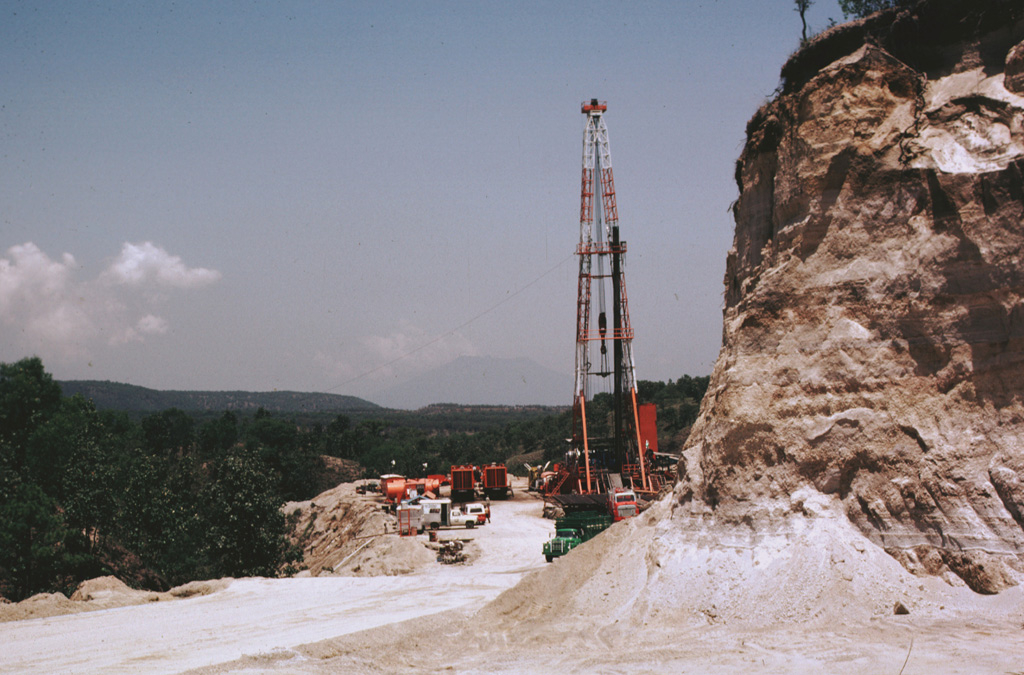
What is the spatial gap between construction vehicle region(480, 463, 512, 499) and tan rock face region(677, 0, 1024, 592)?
35314 mm

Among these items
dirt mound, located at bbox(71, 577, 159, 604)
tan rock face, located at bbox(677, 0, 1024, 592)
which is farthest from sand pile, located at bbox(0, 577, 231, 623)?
tan rock face, located at bbox(677, 0, 1024, 592)

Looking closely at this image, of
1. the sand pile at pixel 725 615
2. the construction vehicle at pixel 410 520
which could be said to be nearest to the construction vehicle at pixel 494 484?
the construction vehicle at pixel 410 520

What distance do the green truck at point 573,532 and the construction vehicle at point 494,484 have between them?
1979 cm

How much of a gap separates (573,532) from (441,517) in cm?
1324

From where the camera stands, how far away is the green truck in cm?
2509

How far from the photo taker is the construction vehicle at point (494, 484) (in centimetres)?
5006

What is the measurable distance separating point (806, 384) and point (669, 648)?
209 inches

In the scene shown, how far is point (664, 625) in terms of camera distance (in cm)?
1316

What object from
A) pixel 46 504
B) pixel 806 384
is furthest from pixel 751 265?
pixel 46 504

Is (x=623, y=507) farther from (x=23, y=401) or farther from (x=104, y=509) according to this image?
(x=23, y=401)

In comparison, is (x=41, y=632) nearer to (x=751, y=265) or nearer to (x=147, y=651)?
(x=147, y=651)

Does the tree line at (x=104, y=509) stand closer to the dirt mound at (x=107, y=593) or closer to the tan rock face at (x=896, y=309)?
the dirt mound at (x=107, y=593)

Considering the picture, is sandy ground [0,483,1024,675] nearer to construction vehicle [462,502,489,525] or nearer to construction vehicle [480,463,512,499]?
construction vehicle [462,502,489,525]

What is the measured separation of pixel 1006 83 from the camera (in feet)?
45.3
